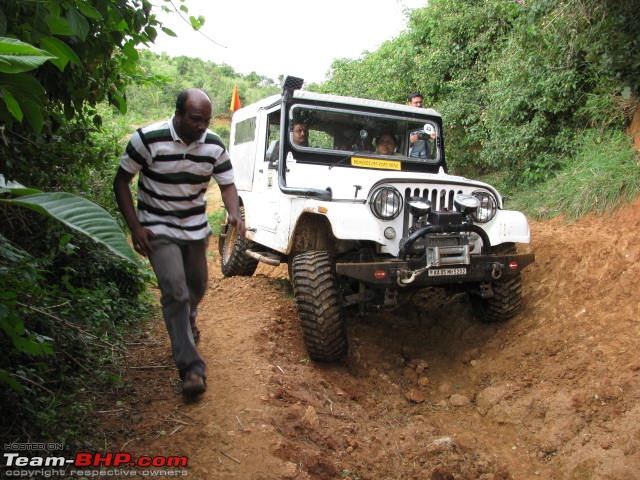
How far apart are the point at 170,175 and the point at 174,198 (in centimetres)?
12

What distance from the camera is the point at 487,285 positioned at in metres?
A: 3.99

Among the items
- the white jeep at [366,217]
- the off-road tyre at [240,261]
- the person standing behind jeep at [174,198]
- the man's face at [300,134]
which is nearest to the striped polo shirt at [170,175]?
the person standing behind jeep at [174,198]

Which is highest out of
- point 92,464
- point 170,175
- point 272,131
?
point 272,131

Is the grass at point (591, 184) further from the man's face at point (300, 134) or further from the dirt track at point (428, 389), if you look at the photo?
the man's face at point (300, 134)

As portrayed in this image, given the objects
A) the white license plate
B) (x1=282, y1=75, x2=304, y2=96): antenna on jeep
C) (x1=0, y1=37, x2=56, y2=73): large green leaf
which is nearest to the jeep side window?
(x1=282, y1=75, x2=304, y2=96): antenna on jeep

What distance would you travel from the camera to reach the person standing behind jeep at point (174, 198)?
8.53ft

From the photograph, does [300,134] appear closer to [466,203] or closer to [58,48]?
[466,203]

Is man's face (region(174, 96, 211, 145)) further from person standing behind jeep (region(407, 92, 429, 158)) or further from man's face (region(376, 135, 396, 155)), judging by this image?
person standing behind jeep (region(407, 92, 429, 158))

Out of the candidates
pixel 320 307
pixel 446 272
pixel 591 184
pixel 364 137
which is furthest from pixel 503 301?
pixel 591 184

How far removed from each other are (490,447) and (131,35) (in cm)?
303

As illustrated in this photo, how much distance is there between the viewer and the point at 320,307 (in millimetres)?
3412

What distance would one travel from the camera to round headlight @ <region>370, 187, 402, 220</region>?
3576 millimetres

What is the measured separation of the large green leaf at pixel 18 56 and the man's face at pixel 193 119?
1.52 metres

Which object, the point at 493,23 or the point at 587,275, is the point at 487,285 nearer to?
the point at 587,275
